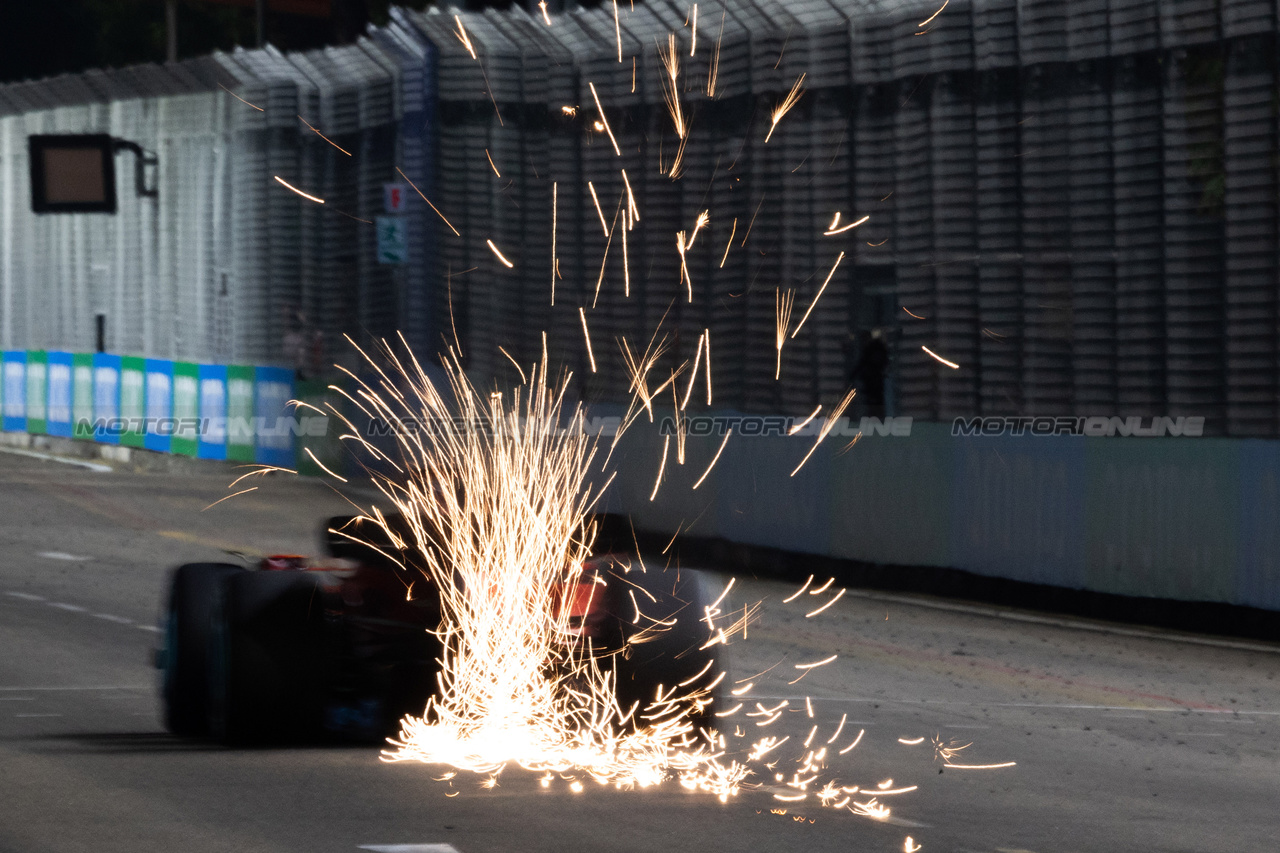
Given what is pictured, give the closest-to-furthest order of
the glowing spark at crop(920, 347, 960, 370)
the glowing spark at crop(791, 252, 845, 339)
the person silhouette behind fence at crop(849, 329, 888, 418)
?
1. the glowing spark at crop(920, 347, 960, 370)
2. the person silhouette behind fence at crop(849, 329, 888, 418)
3. the glowing spark at crop(791, 252, 845, 339)

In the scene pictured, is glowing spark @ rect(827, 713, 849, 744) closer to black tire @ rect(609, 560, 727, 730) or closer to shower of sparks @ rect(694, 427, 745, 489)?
black tire @ rect(609, 560, 727, 730)

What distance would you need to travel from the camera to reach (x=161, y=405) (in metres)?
26.7

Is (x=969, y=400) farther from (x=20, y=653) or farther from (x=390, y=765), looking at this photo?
(x=390, y=765)

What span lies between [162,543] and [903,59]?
7594 mm

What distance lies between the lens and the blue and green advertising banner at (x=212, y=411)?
25.5 m

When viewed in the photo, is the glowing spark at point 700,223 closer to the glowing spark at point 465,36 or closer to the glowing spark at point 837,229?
the glowing spark at point 837,229

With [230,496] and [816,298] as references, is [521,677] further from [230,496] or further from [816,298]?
[230,496]

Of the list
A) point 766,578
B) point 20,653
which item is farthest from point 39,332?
point 20,653

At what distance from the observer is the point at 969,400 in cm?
1600

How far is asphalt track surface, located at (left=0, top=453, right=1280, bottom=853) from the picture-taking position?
6992 mm

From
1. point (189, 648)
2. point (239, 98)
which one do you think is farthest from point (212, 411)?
point (189, 648)

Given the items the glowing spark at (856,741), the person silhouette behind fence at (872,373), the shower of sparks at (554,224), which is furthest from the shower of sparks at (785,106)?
the glowing spark at (856,741)

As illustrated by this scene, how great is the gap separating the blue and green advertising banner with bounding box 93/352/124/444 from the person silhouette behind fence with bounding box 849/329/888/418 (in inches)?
526

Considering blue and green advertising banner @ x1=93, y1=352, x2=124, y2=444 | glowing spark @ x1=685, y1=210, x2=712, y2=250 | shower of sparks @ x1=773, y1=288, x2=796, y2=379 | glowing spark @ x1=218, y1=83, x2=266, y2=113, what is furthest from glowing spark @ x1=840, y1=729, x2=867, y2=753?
blue and green advertising banner @ x1=93, y1=352, x2=124, y2=444
